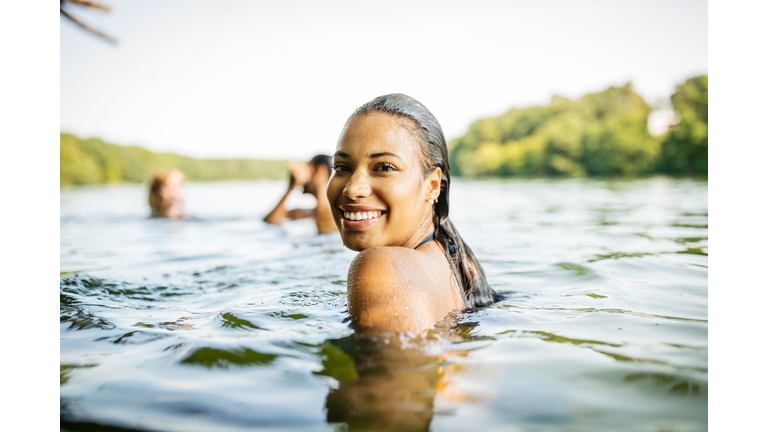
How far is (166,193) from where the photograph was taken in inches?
460

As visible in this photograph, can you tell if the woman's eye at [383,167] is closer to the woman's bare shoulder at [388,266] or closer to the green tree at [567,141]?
the woman's bare shoulder at [388,266]

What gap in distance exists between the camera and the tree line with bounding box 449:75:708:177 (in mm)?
35500

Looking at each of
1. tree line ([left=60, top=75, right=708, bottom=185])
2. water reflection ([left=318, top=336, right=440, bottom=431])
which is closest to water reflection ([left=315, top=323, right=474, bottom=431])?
water reflection ([left=318, top=336, right=440, bottom=431])

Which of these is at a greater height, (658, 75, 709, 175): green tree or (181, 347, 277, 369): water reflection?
(658, 75, 709, 175): green tree

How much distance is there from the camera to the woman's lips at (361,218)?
2.25 metres

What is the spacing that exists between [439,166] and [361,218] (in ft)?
1.75

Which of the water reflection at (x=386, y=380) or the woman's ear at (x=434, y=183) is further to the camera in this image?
the woman's ear at (x=434, y=183)

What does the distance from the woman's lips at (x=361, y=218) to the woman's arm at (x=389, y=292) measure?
0.30m

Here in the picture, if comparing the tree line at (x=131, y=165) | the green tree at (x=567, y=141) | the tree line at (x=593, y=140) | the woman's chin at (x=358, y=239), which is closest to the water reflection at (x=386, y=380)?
the woman's chin at (x=358, y=239)

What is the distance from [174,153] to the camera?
202ft

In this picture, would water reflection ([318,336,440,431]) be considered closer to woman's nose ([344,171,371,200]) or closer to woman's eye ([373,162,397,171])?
woman's nose ([344,171,371,200])

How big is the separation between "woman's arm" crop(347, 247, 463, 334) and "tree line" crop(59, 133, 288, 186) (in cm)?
3865

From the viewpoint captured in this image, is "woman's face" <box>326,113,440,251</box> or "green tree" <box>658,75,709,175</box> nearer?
"woman's face" <box>326,113,440,251</box>
